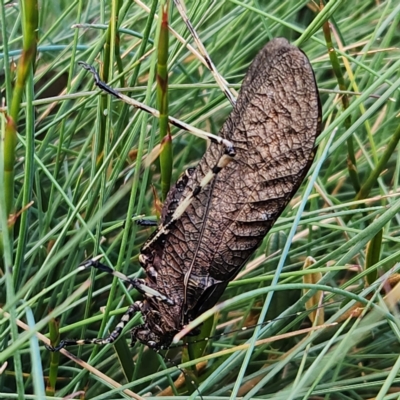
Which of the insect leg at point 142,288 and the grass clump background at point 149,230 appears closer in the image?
the grass clump background at point 149,230

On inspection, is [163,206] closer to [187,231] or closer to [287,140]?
[187,231]

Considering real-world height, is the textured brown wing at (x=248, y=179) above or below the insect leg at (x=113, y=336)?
above

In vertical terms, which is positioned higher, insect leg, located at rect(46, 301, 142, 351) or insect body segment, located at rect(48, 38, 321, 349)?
insect body segment, located at rect(48, 38, 321, 349)

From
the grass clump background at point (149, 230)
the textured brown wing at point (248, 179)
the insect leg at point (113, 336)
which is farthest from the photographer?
the insect leg at point (113, 336)

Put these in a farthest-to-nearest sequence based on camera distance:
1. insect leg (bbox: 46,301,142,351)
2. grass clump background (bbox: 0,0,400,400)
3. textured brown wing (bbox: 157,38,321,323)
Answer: insect leg (bbox: 46,301,142,351)
textured brown wing (bbox: 157,38,321,323)
grass clump background (bbox: 0,0,400,400)

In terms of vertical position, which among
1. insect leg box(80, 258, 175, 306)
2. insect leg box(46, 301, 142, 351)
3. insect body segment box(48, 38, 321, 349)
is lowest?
insect leg box(46, 301, 142, 351)

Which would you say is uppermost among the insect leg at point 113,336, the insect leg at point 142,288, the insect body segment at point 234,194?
the insect body segment at point 234,194
